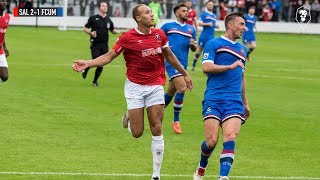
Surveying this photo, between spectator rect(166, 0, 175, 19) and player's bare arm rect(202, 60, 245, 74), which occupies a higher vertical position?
player's bare arm rect(202, 60, 245, 74)

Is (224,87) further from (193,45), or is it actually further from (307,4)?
(307,4)

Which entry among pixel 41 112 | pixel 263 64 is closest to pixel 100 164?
pixel 41 112

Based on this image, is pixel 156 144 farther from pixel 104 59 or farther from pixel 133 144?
pixel 133 144

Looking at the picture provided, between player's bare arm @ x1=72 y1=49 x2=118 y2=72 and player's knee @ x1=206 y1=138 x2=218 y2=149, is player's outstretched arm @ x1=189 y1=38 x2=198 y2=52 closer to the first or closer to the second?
player's bare arm @ x1=72 y1=49 x2=118 y2=72

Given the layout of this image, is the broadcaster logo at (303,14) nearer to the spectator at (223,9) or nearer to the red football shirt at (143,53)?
the spectator at (223,9)

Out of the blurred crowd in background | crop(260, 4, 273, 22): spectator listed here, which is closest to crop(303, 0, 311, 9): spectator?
the blurred crowd in background

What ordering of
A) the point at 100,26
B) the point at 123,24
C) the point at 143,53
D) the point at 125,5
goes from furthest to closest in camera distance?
1. the point at 125,5
2. the point at 123,24
3. the point at 100,26
4. the point at 143,53

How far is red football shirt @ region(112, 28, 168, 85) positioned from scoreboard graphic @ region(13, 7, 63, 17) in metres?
39.7

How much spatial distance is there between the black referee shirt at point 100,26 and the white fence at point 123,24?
33.2m

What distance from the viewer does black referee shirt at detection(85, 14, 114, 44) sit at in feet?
99.6

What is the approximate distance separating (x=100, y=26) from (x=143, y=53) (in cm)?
1603

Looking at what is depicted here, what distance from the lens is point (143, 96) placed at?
578 inches

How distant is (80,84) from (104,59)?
16.1 meters

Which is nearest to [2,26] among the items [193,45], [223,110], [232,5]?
[193,45]
